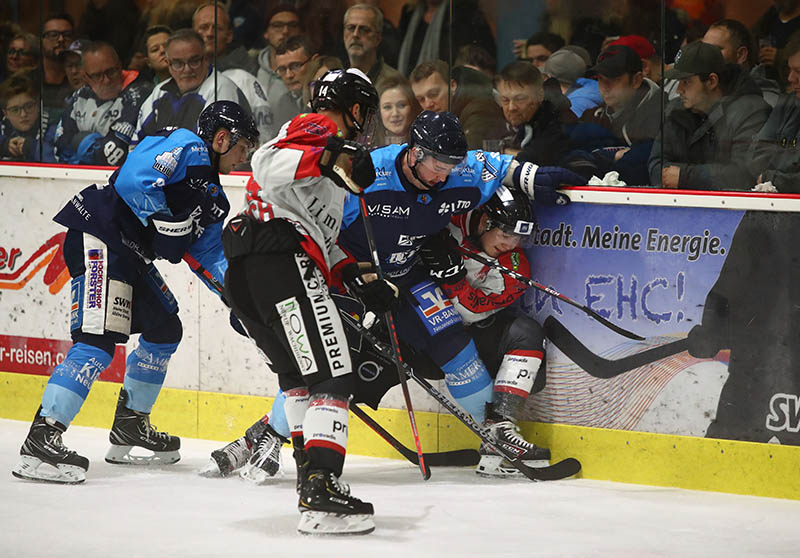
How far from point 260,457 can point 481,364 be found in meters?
0.86

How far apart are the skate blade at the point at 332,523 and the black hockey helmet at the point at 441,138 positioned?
128 cm

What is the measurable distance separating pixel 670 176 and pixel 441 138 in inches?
33.5

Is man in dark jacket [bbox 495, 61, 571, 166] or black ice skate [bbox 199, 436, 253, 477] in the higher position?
man in dark jacket [bbox 495, 61, 571, 166]

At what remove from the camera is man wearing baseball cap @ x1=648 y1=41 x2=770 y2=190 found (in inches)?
169

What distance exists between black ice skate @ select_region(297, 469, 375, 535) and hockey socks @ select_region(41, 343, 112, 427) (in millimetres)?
1180

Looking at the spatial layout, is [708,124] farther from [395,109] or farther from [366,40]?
[366,40]

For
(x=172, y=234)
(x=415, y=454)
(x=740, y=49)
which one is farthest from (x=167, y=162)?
(x=740, y=49)

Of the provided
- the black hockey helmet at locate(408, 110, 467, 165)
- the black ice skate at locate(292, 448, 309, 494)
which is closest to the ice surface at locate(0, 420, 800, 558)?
the black ice skate at locate(292, 448, 309, 494)

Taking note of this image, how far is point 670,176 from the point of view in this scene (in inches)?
173

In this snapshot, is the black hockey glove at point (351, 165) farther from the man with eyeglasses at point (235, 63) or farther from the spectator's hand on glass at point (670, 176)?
the man with eyeglasses at point (235, 63)

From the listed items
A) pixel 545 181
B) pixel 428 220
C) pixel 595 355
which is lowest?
pixel 595 355

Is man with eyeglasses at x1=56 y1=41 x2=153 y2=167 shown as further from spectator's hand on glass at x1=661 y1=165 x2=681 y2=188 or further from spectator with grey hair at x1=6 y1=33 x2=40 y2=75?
spectator's hand on glass at x1=661 y1=165 x2=681 y2=188

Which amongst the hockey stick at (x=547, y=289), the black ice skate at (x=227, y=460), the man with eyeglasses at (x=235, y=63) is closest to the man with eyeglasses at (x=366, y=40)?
the man with eyeglasses at (x=235, y=63)

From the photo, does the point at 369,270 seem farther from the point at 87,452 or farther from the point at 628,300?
the point at 87,452
